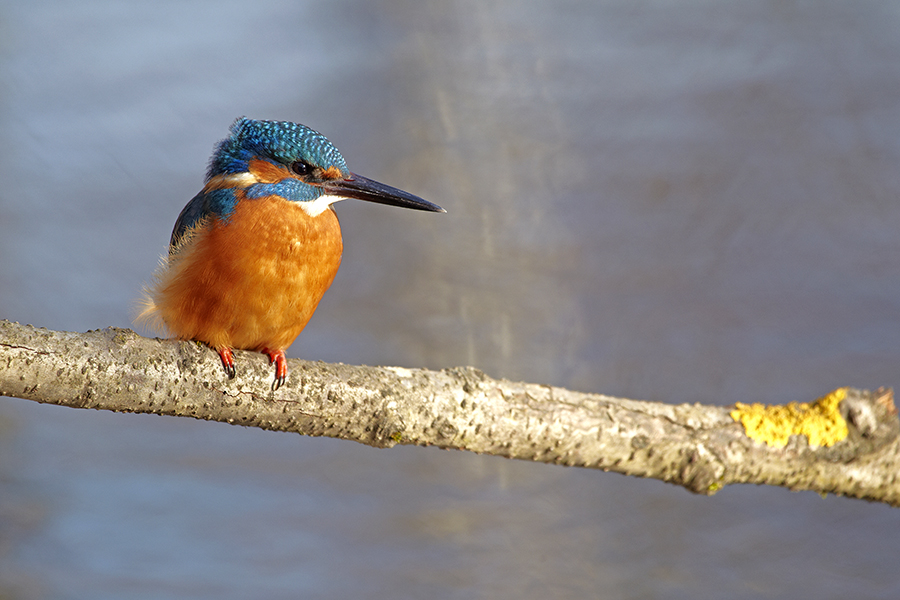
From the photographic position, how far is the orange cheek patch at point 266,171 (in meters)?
1.38

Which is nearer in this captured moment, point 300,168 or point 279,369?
point 279,369

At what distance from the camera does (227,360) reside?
113 centimetres

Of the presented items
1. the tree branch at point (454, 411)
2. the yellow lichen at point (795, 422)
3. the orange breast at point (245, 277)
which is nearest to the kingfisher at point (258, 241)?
the orange breast at point (245, 277)

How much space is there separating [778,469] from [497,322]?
3.33ft

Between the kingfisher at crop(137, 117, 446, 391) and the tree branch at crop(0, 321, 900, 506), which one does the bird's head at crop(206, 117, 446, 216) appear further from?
the tree branch at crop(0, 321, 900, 506)

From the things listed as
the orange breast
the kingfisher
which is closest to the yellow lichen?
the kingfisher

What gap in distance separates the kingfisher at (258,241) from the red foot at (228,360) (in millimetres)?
82

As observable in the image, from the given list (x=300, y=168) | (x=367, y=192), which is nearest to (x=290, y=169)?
(x=300, y=168)

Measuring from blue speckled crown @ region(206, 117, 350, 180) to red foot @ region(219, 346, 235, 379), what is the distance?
394 mm

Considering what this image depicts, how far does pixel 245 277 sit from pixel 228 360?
0.22 metres

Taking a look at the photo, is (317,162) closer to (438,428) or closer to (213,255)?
(213,255)

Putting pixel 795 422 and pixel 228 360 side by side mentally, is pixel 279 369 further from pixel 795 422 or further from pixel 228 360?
pixel 795 422

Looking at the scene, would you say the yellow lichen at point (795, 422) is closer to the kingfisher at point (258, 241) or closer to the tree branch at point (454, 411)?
the tree branch at point (454, 411)

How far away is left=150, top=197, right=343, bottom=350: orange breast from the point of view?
1292 mm
